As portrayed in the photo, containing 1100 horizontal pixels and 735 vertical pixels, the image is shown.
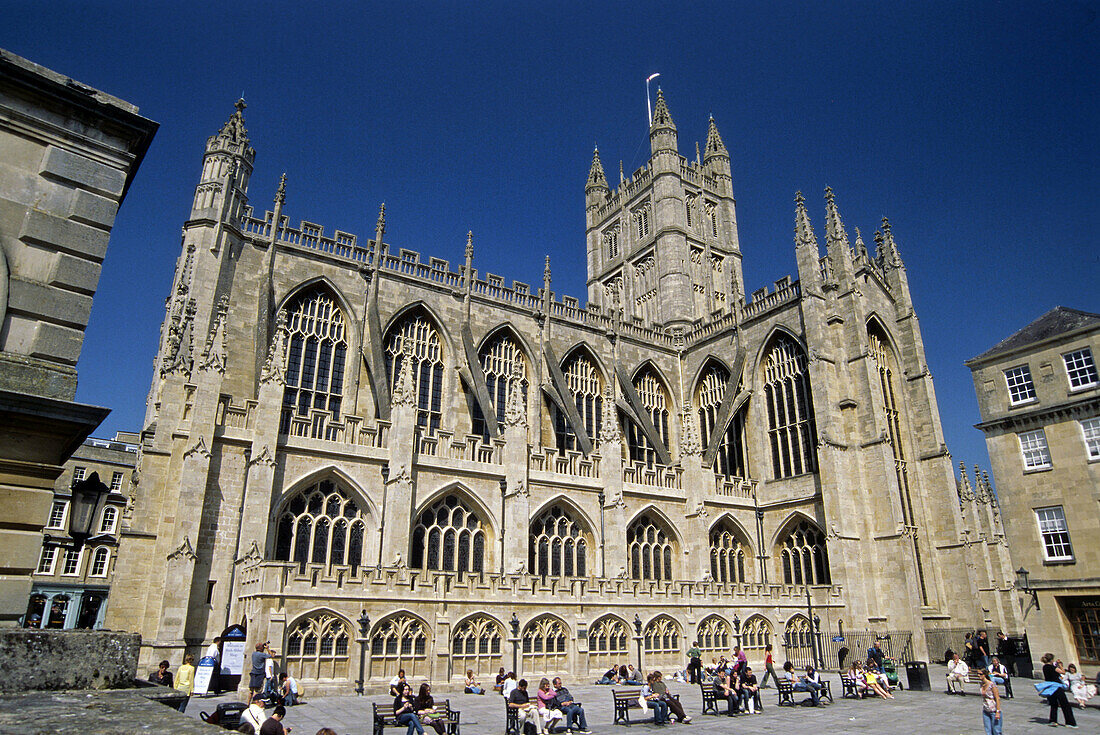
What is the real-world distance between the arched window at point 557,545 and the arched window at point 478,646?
5422mm

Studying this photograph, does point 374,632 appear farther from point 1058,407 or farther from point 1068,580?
point 1058,407

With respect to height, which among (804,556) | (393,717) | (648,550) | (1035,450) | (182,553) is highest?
(1035,450)

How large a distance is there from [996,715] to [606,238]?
142ft

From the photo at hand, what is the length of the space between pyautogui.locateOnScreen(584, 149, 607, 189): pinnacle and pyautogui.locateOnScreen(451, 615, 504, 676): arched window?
40.6m

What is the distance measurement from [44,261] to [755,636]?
2445 centimetres

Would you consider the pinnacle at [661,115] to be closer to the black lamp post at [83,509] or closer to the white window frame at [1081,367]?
the white window frame at [1081,367]

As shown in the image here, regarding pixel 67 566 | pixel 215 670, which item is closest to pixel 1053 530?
pixel 215 670

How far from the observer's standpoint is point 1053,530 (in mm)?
26609

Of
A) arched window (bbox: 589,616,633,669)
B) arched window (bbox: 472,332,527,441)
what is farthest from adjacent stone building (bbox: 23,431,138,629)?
arched window (bbox: 589,616,633,669)

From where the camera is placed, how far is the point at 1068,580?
2558 centimetres

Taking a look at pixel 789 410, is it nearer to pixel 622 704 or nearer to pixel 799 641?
pixel 799 641

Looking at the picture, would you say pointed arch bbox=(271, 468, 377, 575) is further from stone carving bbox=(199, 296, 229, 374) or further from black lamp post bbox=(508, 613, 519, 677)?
black lamp post bbox=(508, 613, 519, 677)

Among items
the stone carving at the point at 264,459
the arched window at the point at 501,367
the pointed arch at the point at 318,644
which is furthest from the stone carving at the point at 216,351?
the arched window at the point at 501,367

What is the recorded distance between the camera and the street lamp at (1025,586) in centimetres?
2608
